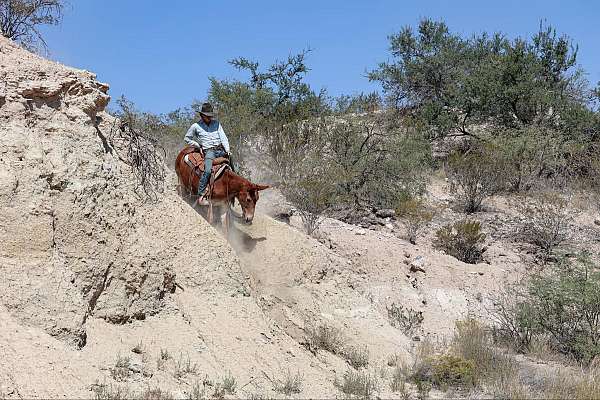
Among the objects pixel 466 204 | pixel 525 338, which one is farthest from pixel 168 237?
pixel 466 204

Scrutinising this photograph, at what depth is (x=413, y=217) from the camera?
17.4 m

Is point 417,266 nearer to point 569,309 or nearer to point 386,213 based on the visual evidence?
point 569,309

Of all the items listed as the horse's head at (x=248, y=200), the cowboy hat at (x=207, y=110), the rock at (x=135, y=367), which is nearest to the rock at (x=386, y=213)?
the horse's head at (x=248, y=200)

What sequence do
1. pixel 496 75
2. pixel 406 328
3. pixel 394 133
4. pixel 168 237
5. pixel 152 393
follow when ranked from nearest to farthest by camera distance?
pixel 152 393
pixel 168 237
pixel 406 328
pixel 394 133
pixel 496 75

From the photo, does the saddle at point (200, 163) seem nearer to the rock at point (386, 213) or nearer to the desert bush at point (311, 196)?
the desert bush at point (311, 196)

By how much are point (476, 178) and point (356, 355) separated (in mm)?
14354

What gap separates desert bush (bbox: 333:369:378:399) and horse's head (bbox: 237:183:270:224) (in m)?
3.46

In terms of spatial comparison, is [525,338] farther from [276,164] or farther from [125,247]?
[276,164]

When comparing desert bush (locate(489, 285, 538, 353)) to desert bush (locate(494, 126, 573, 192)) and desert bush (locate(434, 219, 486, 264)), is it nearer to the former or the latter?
desert bush (locate(434, 219, 486, 264))

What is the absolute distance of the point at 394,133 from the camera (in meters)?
24.8

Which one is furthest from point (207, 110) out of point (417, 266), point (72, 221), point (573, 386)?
point (573, 386)

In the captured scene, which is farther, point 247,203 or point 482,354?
point 247,203

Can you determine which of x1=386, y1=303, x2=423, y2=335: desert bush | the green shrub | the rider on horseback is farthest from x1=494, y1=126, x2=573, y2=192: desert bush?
the green shrub

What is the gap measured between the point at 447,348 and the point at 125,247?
15.9 ft
